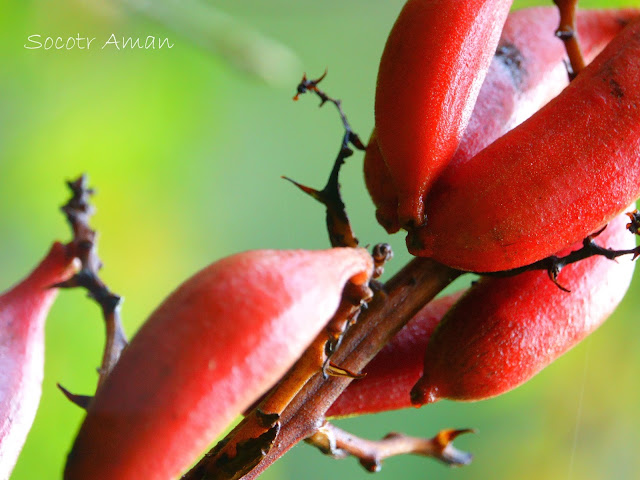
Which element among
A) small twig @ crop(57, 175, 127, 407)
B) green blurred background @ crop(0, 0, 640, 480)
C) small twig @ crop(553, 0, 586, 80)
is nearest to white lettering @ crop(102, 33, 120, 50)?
green blurred background @ crop(0, 0, 640, 480)

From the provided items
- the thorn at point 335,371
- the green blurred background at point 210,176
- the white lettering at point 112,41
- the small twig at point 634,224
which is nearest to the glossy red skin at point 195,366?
the thorn at point 335,371

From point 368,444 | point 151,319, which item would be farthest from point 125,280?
point 151,319

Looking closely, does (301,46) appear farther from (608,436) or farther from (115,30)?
(608,436)

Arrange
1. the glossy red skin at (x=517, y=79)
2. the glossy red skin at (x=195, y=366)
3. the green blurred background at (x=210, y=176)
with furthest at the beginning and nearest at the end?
the green blurred background at (x=210, y=176)
the glossy red skin at (x=517, y=79)
the glossy red skin at (x=195, y=366)

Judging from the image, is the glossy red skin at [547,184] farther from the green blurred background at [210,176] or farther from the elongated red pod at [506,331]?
the green blurred background at [210,176]

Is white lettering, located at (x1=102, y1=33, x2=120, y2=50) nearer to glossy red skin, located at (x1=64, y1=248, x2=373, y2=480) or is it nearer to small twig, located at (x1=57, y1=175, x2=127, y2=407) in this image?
small twig, located at (x1=57, y1=175, x2=127, y2=407)

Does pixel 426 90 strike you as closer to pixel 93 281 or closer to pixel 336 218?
pixel 336 218
